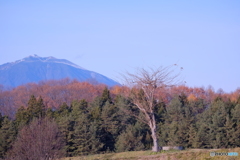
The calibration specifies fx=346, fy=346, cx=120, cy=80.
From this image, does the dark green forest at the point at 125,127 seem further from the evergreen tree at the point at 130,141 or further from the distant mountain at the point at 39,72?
the distant mountain at the point at 39,72

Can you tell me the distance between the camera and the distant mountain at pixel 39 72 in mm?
160500

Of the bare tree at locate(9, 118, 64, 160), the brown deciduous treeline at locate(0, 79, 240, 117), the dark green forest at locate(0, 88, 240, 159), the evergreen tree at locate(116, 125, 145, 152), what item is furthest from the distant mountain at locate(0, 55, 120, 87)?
the bare tree at locate(9, 118, 64, 160)

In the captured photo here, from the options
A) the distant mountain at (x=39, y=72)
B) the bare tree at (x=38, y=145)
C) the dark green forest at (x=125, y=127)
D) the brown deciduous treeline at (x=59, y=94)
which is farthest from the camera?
the distant mountain at (x=39, y=72)

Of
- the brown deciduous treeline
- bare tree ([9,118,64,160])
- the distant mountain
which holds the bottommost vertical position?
bare tree ([9,118,64,160])

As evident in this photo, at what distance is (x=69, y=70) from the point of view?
17912 centimetres

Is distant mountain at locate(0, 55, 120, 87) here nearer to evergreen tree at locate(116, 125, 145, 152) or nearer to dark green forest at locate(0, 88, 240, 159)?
dark green forest at locate(0, 88, 240, 159)

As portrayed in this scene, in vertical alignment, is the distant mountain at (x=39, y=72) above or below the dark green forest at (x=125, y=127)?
above

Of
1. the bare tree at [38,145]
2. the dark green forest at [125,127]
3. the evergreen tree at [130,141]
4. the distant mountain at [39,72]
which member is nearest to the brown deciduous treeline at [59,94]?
the dark green forest at [125,127]

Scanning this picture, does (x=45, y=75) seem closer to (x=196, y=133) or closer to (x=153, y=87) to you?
(x=196, y=133)

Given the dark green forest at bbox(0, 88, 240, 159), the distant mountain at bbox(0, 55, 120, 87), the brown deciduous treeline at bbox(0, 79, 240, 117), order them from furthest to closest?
the distant mountain at bbox(0, 55, 120, 87)
the brown deciduous treeline at bbox(0, 79, 240, 117)
the dark green forest at bbox(0, 88, 240, 159)

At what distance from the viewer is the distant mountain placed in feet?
527

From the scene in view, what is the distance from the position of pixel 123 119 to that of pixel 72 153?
611cm

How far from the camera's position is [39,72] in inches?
6855

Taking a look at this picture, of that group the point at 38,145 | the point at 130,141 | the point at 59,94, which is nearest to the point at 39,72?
the point at 59,94
